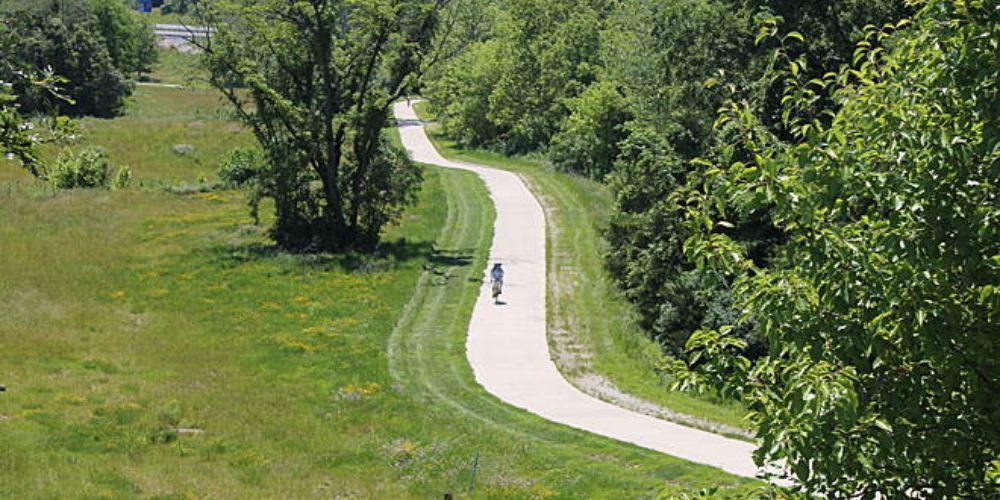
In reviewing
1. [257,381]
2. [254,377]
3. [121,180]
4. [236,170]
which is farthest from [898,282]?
[236,170]

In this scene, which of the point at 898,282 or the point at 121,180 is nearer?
the point at 898,282

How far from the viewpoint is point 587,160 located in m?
65.1

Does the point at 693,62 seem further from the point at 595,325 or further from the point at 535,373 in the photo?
the point at 535,373

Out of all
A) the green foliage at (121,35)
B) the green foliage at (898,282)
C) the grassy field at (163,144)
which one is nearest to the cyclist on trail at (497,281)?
the green foliage at (898,282)

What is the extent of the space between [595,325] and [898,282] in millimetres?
24853

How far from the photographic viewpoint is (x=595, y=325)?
32.2 meters

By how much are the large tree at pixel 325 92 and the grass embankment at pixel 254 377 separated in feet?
8.98

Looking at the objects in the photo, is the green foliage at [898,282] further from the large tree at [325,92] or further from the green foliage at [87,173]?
the green foliage at [87,173]

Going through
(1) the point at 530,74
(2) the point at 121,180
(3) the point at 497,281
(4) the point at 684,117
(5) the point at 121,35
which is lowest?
(2) the point at 121,180

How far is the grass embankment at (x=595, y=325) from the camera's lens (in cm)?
2522

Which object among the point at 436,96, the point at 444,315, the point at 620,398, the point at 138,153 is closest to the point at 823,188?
the point at 620,398

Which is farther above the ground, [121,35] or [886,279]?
[121,35]

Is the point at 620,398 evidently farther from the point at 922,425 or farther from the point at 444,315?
the point at 922,425

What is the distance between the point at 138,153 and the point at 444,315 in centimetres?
5164
